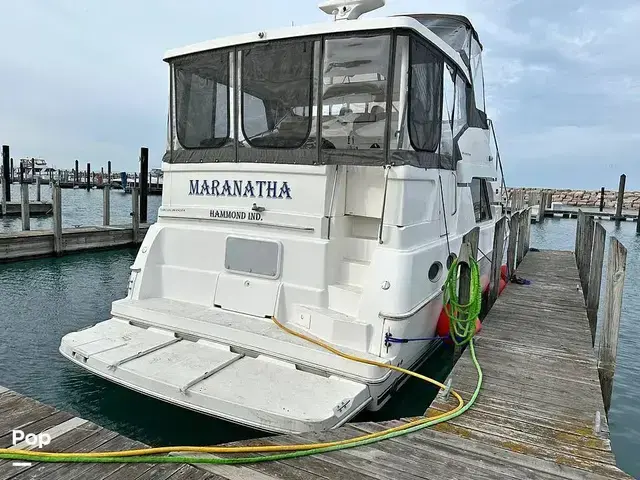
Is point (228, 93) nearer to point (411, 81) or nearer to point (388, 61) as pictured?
point (388, 61)

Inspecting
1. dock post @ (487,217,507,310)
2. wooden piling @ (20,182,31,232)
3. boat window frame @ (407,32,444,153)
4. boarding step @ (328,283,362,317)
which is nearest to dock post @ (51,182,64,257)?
wooden piling @ (20,182,31,232)

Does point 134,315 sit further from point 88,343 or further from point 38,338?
point 38,338

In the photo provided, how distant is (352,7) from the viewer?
5.27 metres

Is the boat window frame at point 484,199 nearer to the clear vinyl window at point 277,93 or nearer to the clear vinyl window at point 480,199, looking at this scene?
the clear vinyl window at point 480,199

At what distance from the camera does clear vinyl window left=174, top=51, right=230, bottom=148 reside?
5.22 meters

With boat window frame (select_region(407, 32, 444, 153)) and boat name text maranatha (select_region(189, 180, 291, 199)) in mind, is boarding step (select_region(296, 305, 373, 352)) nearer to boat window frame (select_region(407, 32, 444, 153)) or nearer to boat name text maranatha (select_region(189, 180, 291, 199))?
boat name text maranatha (select_region(189, 180, 291, 199))

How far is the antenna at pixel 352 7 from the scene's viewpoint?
5.25 metres

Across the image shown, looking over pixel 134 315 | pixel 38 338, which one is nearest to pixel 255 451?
pixel 134 315

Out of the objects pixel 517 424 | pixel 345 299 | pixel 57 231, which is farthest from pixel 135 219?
pixel 517 424

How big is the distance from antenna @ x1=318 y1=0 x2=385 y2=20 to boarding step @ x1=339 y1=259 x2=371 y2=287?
2697mm

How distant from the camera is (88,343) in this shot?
448 centimetres

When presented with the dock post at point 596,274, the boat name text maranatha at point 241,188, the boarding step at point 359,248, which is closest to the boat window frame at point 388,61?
the boat name text maranatha at point 241,188

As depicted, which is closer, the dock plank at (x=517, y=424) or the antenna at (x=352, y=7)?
the dock plank at (x=517, y=424)

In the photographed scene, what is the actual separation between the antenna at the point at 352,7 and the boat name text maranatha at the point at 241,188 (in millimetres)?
2045
